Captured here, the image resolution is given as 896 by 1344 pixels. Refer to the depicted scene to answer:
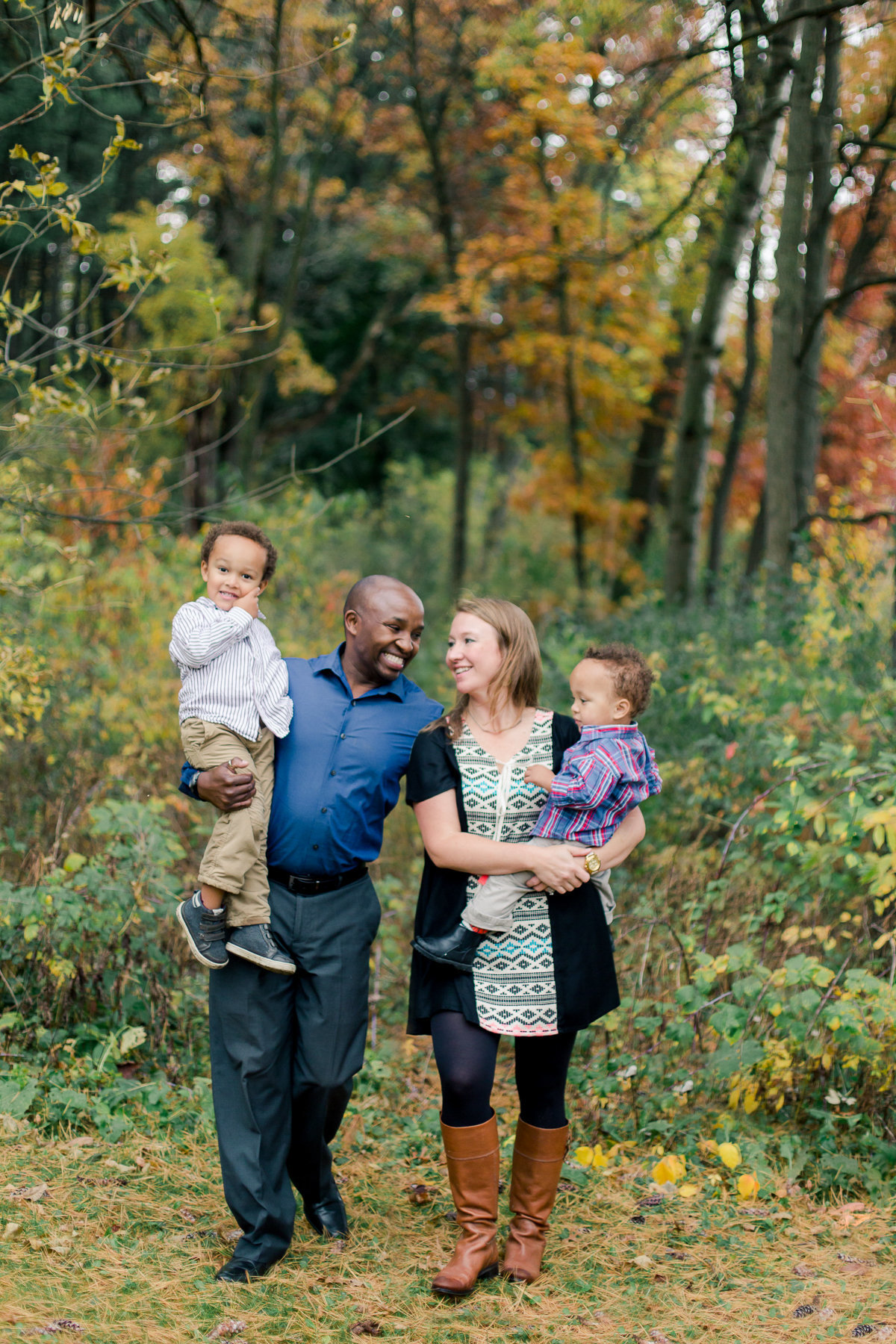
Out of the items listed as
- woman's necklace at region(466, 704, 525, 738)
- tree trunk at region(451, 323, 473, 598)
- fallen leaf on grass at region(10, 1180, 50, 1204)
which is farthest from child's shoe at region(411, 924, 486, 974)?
tree trunk at region(451, 323, 473, 598)

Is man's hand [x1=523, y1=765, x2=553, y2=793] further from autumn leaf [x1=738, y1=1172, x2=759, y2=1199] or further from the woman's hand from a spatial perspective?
autumn leaf [x1=738, y1=1172, x2=759, y2=1199]

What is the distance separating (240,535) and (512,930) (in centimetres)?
132

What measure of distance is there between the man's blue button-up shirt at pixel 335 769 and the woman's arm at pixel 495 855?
0.76ft

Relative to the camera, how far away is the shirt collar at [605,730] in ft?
9.90

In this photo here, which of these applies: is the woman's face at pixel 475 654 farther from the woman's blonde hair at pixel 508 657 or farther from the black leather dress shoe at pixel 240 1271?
the black leather dress shoe at pixel 240 1271

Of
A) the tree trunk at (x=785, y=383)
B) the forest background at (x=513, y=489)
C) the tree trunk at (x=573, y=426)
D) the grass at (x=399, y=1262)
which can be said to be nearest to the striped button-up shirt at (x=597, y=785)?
the forest background at (x=513, y=489)

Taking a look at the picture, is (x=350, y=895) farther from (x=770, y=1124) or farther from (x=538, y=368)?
(x=538, y=368)

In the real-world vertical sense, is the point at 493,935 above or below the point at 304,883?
below

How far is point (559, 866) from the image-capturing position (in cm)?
295

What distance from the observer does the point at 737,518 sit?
71.3 feet

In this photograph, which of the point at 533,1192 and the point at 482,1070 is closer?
the point at 482,1070

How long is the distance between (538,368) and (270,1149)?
1414cm

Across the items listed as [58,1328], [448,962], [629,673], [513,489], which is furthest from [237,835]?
[513,489]

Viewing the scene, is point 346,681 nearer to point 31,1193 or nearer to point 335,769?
point 335,769
